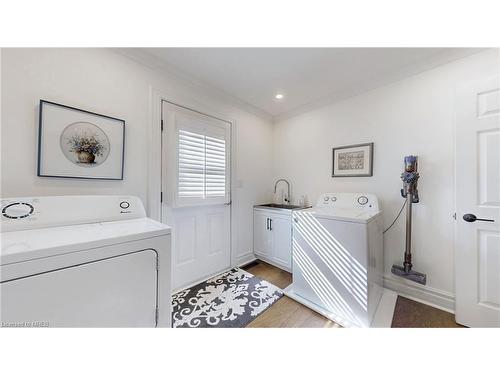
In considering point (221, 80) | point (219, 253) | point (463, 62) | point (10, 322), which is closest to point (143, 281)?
point (10, 322)

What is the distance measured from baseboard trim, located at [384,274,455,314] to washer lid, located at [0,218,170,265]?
2.41 meters

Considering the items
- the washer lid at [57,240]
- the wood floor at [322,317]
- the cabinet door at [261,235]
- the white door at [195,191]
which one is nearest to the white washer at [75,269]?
the washer lid at [57,240]

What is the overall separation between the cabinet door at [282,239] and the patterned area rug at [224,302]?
0.43 m

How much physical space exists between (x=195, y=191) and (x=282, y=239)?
1.35 meters

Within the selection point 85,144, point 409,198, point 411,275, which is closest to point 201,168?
point 85,144

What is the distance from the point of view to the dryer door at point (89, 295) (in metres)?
0.71

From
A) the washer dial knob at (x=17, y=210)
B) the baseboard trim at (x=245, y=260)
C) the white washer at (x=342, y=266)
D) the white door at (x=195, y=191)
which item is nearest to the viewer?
the washer dial knob at (x=17, y=210)

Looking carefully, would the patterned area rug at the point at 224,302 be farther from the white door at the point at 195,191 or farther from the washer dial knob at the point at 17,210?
the washer dial knob at the point at 17,210

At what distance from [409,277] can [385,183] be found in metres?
0.98

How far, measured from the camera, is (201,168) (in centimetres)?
217

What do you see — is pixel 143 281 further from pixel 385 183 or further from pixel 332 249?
pixel 385 183

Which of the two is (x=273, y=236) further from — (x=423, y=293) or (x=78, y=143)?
(x=78, y=143)
